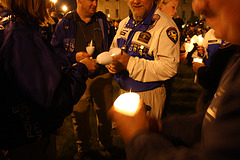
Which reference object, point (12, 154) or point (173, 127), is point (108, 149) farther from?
point (173, 127)

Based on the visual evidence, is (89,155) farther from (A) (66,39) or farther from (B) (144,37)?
(B) (144,37)

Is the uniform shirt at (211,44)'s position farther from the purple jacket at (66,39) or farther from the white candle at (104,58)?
the purple jacket at (66,39)

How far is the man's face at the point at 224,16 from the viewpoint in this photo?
0.68m

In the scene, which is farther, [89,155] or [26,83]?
[89,155]

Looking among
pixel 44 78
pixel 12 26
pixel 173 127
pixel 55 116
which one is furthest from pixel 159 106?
pixel 12 26

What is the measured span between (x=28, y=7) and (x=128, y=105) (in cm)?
122

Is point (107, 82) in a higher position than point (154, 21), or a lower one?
lower

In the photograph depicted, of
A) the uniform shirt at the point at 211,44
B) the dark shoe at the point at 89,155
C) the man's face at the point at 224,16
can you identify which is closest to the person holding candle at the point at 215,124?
the man's face at the point at 224,16

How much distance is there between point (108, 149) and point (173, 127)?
2447 millimetres

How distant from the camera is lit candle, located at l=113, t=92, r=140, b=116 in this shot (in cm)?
96

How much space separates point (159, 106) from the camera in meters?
2.35

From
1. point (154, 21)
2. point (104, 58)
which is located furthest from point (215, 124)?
point (154, 21)

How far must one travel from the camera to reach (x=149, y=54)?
2.18 meters

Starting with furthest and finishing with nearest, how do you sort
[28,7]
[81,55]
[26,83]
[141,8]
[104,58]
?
[81,55], [141,8], [104,58], [28,7], [26,83]
